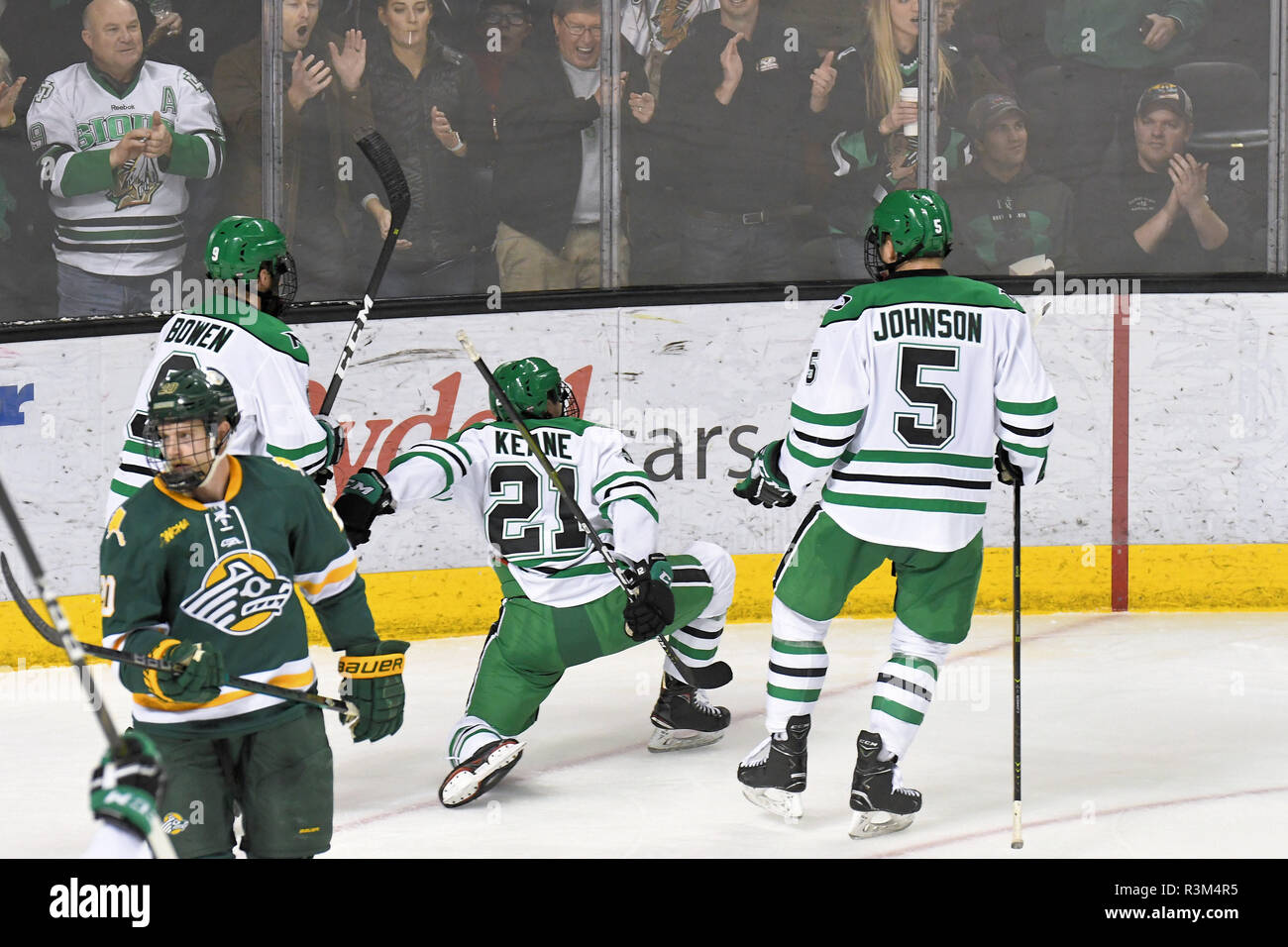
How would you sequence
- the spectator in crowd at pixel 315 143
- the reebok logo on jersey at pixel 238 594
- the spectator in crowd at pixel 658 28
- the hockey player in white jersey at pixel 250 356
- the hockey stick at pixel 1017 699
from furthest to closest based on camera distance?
the spectator in crowd at pixel 658 28, the spectator in crowd at pixel 315 143, the hockey player in white jersey at pixel 250 356, the hockey stick at pixel 1017 699, the reebok logo on jersey at pixel 238 594

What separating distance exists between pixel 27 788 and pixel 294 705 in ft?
6.19

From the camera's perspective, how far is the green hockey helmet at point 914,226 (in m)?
4.05

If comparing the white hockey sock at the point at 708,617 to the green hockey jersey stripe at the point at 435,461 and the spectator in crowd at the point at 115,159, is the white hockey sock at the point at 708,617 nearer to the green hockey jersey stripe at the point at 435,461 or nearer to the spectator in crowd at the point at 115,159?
the green hockey jersey stripe at the point at 435,461

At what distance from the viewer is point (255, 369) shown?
4.13 meters

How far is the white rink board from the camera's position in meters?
6.15

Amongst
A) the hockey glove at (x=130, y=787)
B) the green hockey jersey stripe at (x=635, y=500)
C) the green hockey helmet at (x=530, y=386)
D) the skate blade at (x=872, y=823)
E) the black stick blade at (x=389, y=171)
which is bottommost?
the skate blade at (x=872, y=823)

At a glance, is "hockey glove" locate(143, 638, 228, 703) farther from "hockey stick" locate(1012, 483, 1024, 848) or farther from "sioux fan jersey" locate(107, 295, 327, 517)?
"hockey stick" locate(1012, 483, 1024, 848)

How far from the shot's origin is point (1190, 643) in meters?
5.92

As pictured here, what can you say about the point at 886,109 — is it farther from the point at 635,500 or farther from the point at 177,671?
the point at 177,671

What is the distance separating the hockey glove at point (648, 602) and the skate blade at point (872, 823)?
2.14ft

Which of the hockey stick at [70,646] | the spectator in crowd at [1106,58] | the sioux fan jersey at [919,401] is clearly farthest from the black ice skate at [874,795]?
the spectator in crowd at [1106,58]

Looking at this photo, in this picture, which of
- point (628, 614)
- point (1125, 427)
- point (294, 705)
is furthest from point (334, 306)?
point (294, 705)
